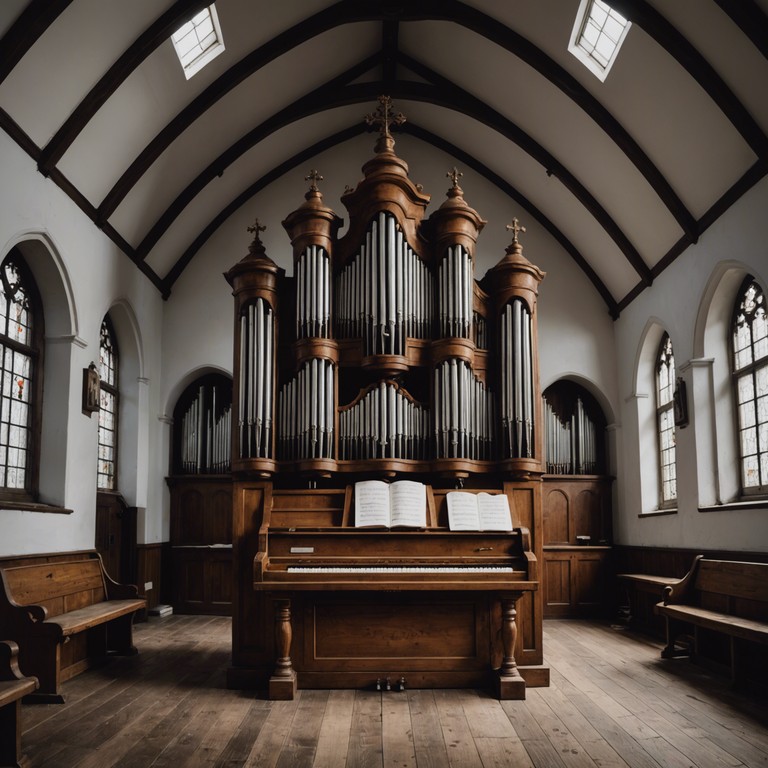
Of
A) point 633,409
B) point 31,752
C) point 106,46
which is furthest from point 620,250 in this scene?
point 31,752

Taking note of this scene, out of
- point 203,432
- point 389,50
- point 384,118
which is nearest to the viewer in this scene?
point 384,118

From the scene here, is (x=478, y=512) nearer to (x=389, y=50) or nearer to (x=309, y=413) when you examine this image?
(x=309, y=413)

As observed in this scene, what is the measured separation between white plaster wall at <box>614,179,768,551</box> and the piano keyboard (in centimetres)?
251

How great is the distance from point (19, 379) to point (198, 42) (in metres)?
3.70

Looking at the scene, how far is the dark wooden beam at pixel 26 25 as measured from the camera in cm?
603

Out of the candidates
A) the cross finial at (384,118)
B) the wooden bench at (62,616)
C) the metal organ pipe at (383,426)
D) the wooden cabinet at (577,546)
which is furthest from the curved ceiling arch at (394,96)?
the metal organ pipe at (383,426)

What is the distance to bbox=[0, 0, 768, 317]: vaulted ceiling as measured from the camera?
6.82 m

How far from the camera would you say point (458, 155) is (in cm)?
1135

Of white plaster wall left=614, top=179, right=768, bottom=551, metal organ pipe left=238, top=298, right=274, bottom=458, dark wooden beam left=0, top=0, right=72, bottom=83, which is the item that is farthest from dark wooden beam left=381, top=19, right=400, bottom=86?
dark wooden beam left=0, top=0, right=72, bottom=83

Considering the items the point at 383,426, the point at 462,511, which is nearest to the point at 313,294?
the point at 383,426

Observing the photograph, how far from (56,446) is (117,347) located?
2601mm

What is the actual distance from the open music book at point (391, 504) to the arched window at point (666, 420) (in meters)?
4.36

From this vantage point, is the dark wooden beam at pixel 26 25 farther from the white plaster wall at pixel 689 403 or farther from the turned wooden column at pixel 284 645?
the white plaster wall at pixel 689 403

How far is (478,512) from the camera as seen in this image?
6652 mm
